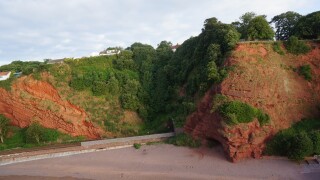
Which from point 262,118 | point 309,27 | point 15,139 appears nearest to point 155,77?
point 262,118

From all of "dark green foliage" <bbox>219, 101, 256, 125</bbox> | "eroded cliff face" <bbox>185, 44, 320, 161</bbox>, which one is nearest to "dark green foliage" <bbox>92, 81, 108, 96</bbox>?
"eroded cliff face" <bbox>185, 44, 320, 161</bbox>

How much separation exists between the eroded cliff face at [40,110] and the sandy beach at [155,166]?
612 cm

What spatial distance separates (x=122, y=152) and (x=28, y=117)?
1281 cm

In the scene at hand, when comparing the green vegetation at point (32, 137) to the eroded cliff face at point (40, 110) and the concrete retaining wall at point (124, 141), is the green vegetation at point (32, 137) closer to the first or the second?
the eroded cliff face at point (40, 110)

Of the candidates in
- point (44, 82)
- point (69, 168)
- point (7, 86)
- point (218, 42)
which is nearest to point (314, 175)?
point (218, 42)

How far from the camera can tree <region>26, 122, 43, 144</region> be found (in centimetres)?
3067

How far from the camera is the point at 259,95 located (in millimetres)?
25625

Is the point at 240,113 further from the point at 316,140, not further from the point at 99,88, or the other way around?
the point at 99,88

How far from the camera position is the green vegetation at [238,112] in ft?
79.3

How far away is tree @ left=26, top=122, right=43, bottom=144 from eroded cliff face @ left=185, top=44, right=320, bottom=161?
51.0 ft

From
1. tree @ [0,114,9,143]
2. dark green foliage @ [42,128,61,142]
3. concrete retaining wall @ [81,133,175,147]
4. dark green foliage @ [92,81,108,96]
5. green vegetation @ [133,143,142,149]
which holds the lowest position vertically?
green vegetation @ [133,143,142,149]

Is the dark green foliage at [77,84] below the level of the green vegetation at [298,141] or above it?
above

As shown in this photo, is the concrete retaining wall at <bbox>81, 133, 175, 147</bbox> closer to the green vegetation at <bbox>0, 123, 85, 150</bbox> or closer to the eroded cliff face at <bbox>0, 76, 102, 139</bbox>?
the eroded cliff face at <bbox>0, 76, 102, 139</bbox>

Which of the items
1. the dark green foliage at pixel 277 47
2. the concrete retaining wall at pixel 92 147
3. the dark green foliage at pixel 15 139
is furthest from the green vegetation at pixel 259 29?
the dark green foliage at pixel 15 139
